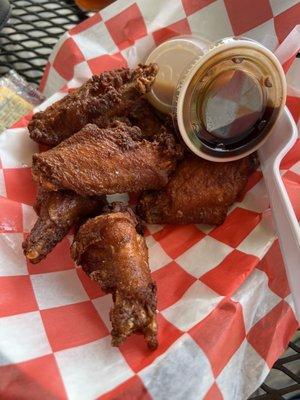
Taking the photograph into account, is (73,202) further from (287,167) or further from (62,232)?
(287,167)

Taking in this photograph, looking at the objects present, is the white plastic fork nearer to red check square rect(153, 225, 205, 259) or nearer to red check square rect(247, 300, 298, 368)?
red check square rect(247, 300, 298, 368)

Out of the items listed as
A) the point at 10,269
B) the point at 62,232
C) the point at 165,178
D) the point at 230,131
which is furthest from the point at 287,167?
the point at 10,269

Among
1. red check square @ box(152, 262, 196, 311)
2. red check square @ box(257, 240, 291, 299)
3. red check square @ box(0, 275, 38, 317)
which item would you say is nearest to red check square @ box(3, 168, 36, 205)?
red check square @ box(0, 275, 38, 317)

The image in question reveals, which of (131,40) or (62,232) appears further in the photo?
(131,40)

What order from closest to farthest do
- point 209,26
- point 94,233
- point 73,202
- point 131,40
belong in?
point 94,233 < point 73,202 < point 209,26 < point 131,40

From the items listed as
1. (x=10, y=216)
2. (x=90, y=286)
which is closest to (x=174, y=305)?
(x=90, y=286)

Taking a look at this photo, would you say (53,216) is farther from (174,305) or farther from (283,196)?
(283,196)
